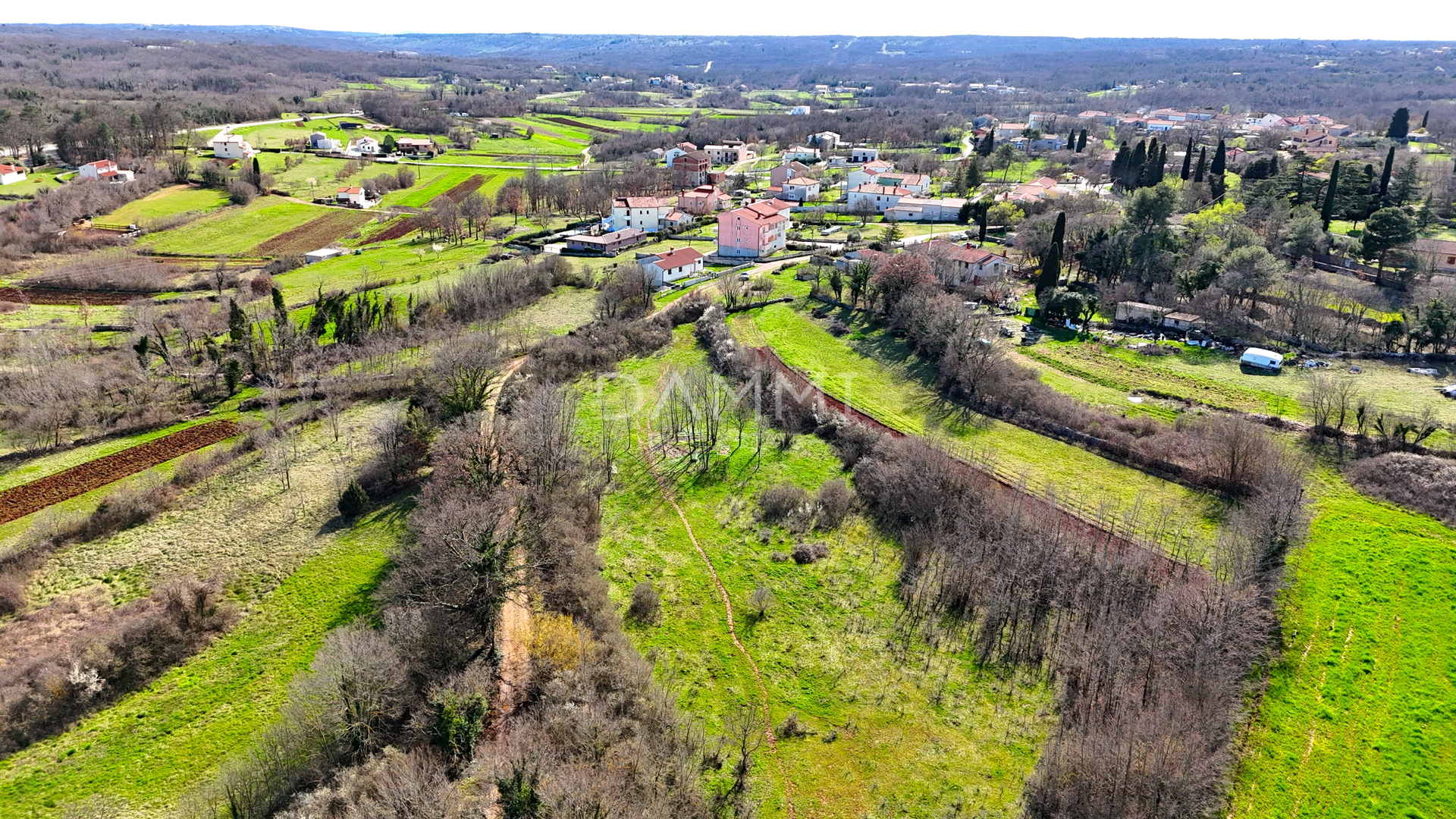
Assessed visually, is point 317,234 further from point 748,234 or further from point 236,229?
point 748,234

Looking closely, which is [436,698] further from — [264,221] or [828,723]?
[264,221]

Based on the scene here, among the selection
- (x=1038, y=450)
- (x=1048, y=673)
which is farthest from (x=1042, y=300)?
(x=1048, y=673)

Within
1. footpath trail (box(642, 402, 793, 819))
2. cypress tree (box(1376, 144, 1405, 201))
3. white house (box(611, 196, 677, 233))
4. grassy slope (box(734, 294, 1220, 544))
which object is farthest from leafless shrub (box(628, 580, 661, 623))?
cypress tree (box(1376, 144, 1405, 201))

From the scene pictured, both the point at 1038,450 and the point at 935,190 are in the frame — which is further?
the point at 935,190

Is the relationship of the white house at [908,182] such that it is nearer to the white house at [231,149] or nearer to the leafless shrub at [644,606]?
the leafless shrub at [644,606]

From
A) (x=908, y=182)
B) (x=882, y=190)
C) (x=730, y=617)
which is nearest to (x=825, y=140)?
(x=908, y=182)

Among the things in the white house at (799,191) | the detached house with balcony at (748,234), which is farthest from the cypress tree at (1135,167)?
the detached house with balcony at (748,234)
